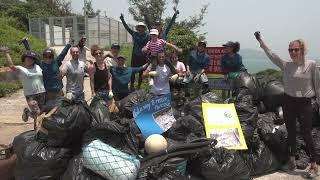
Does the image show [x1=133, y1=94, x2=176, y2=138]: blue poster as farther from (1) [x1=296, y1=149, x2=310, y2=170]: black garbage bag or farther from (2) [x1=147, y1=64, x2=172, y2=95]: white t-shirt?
(1) [x1=296, y1=149, x2=310, y2=170]: black garbage bag

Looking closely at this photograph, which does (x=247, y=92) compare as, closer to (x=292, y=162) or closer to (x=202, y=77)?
(x=202, y=77)

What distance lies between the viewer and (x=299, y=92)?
5.35 m

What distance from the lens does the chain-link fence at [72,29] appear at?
2436 centimetres

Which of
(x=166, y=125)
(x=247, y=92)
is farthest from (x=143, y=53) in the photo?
(x=166, y=125)

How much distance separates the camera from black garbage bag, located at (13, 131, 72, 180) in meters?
4.83

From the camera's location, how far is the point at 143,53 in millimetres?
8078

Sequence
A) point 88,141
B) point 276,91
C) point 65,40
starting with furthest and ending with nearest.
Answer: point 65,40 → point 276,91 → point 88,141

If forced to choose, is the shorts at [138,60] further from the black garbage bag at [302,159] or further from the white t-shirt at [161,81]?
the black garbage bag at [302,159]

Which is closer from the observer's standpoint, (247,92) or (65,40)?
(247,92)

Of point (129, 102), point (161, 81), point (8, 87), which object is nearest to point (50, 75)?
point (129, 102)

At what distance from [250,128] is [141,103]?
4.67 feet

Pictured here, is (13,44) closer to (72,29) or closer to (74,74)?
(72,29)

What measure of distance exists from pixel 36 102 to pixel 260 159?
124 inches

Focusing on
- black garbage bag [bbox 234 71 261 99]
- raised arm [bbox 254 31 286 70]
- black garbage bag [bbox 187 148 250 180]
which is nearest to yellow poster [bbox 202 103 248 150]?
black garbage bag [bbox 187 148 250 180]
